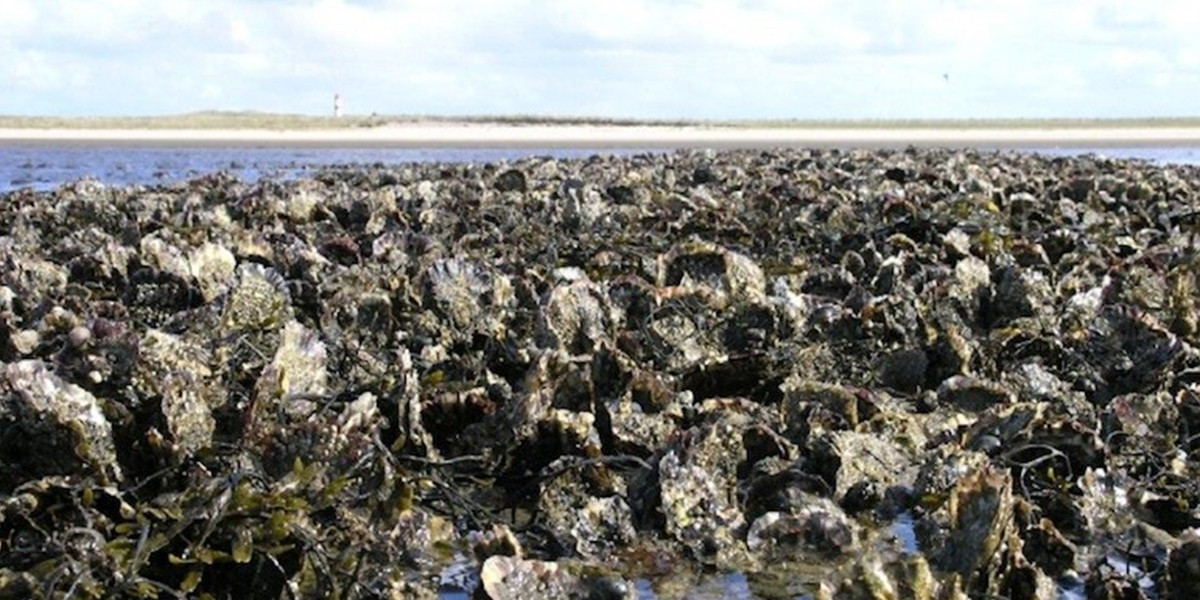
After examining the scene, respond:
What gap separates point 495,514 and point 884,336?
2.60m

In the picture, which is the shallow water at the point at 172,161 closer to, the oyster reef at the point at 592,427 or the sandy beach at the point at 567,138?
the sandy beach at the point at 567,138

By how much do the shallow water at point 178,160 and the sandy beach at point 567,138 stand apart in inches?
126

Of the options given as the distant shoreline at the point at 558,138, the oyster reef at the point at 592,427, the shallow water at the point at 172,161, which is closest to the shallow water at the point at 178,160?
the shallow water at the point at 172,161

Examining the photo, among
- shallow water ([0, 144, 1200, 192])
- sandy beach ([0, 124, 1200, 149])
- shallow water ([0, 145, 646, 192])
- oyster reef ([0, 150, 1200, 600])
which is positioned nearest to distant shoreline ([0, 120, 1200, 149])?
sandy beach ([0, 124, 1200, 149])

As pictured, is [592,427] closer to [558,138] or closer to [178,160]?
[178,160]

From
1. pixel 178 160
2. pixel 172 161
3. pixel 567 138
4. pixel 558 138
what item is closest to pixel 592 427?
pixel 172 161

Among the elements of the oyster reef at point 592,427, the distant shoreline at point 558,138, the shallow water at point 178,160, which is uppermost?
the oyster reef at point 592,427

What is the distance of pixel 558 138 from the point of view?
185 feet

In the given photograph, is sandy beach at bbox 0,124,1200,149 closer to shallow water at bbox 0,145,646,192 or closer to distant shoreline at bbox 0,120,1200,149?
distant shoreline at bbox 0,120,1200,149

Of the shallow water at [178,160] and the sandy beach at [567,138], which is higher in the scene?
the shallow water at [178,160]

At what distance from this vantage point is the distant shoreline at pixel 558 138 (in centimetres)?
4969

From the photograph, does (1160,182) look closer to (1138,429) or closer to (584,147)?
(1138,429)

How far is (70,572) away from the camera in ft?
11.0

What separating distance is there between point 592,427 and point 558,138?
51.9 m
